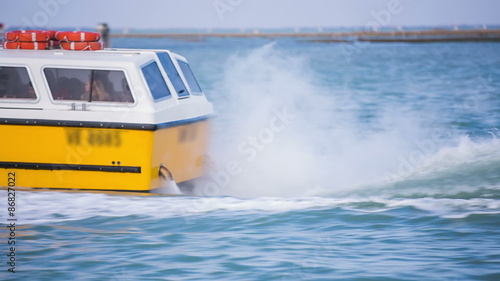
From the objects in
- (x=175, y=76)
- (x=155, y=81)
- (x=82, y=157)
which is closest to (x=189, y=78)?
(x=175, y=76)

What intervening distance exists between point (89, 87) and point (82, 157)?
893 millimetres

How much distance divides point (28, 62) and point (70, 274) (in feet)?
12.5

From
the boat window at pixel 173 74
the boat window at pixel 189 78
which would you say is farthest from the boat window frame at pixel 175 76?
the boat window at pixel 189 78

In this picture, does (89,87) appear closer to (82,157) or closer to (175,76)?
(82,157)

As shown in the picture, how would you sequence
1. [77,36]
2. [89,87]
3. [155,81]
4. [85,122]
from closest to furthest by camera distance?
[85,122], [89,87], [155,81], [77,36]

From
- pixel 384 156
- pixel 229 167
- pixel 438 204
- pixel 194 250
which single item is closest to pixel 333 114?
pixel 384 156

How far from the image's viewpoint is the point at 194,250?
28.4 ft

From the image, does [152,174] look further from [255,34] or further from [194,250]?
[255,34]

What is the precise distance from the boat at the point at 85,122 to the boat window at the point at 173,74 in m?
0.49

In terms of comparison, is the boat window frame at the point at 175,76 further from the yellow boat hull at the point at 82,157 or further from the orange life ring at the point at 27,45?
the orange life ring at the point at 27,45

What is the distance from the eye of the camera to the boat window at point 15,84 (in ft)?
35.3

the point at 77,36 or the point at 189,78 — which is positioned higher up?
the point at 77,36

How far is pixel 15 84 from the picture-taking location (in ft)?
35.5

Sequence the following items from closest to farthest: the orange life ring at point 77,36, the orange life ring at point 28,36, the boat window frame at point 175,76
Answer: the orange life ring at point 28,36, the orange life ring at point 77,36, the boat window frame at point 175,76
